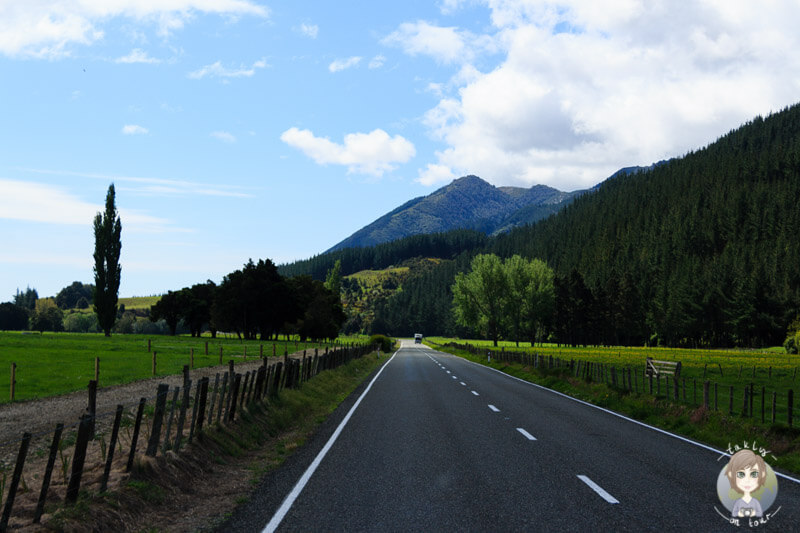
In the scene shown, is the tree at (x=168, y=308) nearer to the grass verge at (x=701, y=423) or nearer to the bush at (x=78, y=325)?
the bush at (x=78, y=325)

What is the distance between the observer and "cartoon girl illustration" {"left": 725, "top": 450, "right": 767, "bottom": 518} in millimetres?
7757

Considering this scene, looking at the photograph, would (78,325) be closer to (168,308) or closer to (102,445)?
(168,308)

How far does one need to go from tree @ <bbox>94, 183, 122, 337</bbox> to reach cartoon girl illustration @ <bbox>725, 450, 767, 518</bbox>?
8626cm

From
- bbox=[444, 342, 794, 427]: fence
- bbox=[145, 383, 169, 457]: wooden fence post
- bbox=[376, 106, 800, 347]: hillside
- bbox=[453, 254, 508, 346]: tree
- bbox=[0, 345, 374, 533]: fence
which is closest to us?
bbox=[0, 345, 374, 533]: fence

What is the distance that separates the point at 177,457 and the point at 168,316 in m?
115

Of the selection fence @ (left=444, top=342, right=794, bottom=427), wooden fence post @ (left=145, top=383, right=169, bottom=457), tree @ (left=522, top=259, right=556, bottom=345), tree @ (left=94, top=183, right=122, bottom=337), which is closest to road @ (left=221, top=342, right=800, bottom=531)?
wooden fence post @ (left=145, top=383, right=169, bottom=457)

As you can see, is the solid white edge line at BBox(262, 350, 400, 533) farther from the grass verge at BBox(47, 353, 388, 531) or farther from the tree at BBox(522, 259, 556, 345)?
the tree at BBox(522, 259, 556, 345)

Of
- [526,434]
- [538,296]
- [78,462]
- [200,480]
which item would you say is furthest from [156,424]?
[538,296]

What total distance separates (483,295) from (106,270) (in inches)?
2386

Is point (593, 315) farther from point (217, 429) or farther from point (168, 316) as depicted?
point (217, 429)

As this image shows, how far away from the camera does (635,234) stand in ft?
644

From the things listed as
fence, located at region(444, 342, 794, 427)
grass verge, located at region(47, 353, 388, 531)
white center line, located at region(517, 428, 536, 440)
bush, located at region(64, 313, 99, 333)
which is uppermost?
grass verge, located at region(47, 353, 388, 531)

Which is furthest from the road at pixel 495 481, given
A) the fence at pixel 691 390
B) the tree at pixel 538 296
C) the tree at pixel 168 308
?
the tree at pixel 168 308

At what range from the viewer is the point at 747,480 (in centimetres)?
818
